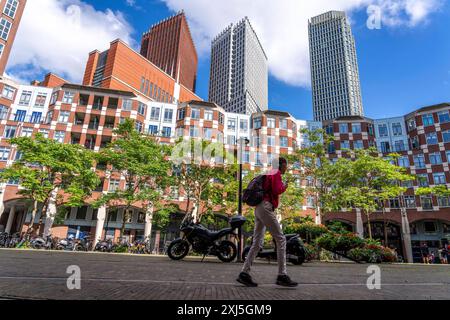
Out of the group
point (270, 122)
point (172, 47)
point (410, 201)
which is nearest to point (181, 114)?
point (270, 122)

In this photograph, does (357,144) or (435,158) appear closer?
(435,158)

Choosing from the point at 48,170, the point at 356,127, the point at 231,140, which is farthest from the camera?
the point at 356,127

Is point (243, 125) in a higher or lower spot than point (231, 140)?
higher

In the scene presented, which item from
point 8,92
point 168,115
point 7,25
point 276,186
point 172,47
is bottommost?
point 276,186

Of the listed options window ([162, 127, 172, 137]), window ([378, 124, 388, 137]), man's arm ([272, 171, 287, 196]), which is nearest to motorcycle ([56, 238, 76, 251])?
window ([162, 127, 172, 137])

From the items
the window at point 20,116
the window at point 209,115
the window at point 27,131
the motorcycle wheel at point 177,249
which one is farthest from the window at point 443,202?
the window at point 20,116

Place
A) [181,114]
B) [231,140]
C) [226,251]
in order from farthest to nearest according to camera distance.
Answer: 1. [231,140]
2. [181,114]
3. [226,251]

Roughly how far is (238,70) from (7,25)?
101 metres

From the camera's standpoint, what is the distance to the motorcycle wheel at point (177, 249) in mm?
10725

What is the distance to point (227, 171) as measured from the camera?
25406 mm

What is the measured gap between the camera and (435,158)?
3819 cm

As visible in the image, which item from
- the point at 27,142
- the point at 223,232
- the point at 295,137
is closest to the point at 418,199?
the point at 295,137

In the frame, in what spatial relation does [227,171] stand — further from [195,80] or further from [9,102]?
[195,80]

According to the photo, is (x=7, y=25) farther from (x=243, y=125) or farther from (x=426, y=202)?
(x=426, y=202)
